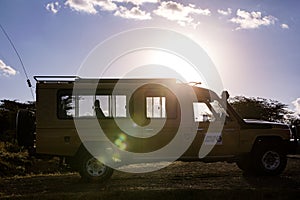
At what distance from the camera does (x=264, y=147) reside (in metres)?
11.6

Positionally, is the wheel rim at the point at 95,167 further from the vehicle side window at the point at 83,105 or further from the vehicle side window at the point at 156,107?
the vehicle side window at the point at 156,107

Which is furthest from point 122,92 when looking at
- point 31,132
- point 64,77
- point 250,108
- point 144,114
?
point 250,108

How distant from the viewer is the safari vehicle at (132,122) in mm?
10633

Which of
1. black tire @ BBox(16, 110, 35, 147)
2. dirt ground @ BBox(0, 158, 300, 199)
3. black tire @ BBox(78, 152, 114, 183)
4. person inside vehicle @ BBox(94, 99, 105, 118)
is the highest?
person inside vehicle @ BBox(94, 99, 105, 118)

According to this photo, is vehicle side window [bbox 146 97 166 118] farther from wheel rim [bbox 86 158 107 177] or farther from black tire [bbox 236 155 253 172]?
black tire [bbox 236 155 253 172]

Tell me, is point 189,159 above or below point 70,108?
below

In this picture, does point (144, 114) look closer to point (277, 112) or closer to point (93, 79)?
point (93, 79)

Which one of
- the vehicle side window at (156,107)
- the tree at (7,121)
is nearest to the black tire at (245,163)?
the vehicle side window at (156,107)

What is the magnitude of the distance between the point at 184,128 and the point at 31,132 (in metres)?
3.52

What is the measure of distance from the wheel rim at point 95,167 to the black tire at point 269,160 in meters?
3.71

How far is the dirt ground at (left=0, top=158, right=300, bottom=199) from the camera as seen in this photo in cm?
847

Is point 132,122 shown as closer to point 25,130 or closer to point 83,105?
point 83,105

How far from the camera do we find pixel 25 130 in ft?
35.4

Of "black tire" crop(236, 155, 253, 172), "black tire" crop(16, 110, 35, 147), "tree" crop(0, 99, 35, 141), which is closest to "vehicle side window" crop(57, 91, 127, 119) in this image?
"black tire" crop(16, 110, 35, 147)
